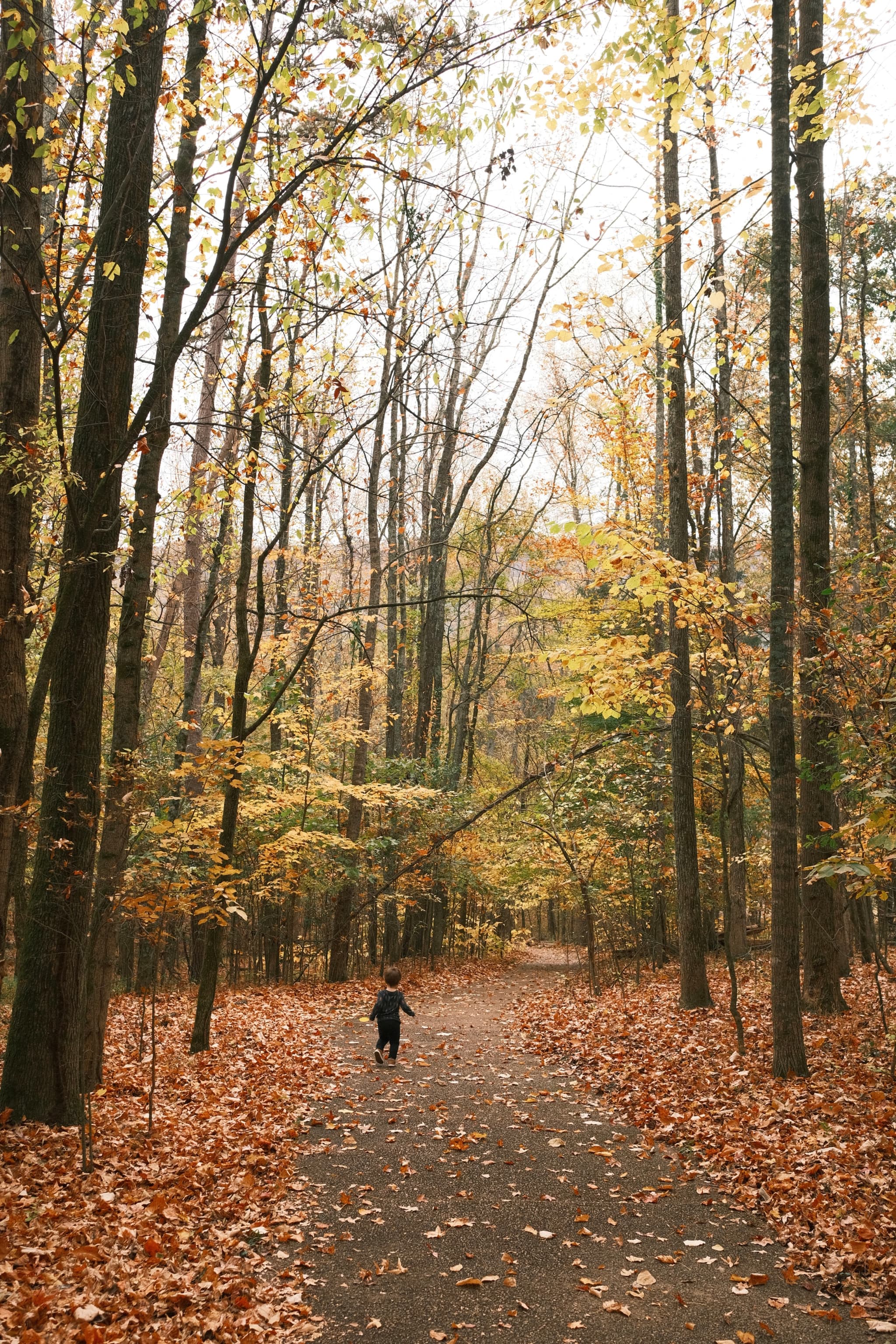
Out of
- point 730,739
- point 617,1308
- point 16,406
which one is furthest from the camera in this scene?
point 730,739

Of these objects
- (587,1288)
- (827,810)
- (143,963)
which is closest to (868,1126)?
(587,1288)

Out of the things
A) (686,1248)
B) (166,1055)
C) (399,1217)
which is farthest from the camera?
(166,1055)

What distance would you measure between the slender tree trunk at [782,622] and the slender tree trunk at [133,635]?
4.88m

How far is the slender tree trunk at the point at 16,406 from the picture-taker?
5.65 m

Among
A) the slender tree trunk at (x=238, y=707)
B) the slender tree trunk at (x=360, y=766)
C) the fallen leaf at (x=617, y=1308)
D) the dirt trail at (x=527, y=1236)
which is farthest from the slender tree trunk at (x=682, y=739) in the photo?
the fallen leaf at (x=617, y=1308)

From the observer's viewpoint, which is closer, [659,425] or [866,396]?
[866,396]

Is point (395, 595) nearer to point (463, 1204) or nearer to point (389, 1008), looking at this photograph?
point (389, 1008)

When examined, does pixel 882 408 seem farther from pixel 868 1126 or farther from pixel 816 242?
pixel 868 1126

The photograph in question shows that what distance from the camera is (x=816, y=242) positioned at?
873cm

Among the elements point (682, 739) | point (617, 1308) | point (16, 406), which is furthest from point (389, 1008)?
point (16, 406)

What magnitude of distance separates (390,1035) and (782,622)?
6.04 metres

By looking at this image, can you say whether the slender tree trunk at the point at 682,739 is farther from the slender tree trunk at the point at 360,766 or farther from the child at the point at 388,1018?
the slender tree trunk at the point at 360,766

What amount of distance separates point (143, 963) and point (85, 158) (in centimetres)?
1482

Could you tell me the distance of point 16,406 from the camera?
6.12m
